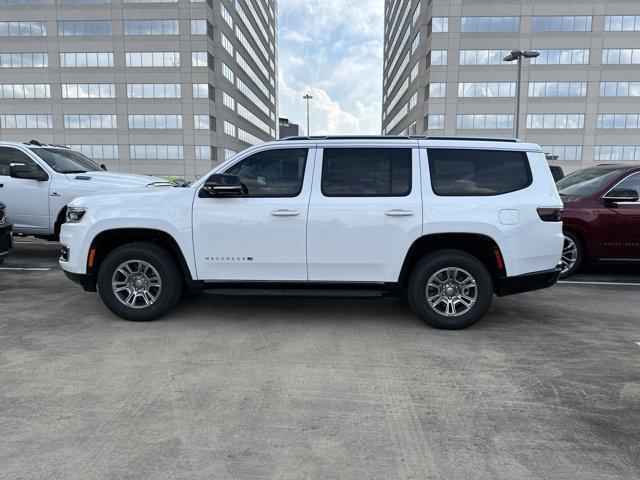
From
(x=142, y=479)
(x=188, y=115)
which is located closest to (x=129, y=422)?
(x=142, y=479)

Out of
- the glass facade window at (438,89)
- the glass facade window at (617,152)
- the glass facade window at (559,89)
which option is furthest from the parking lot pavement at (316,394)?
the glass facade window at (617,152)

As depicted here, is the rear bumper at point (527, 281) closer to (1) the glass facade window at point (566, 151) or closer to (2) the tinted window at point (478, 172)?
(2) the tinted window at point (478, 172)

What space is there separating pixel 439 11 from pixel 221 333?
53048mm

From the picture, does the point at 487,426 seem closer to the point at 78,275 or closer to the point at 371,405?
the point at 371,405

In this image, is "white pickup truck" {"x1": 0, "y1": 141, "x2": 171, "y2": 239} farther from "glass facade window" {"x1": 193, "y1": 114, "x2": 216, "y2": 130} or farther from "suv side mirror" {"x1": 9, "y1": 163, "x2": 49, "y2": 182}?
"glass facade window" {"x1": 193, "y1": 114, "x2": 216, "y2": 130}

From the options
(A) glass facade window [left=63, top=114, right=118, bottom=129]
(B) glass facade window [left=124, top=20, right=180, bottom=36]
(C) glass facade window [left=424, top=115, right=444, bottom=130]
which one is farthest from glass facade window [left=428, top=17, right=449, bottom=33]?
(A) glass facade window [left=63, top=114, right=118, bottom=129]

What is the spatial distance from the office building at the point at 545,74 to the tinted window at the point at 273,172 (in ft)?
156

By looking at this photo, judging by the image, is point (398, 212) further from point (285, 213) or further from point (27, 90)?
point (27, 90)

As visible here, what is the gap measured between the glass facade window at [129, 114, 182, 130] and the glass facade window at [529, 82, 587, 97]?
41313 mm

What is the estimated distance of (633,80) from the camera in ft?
162

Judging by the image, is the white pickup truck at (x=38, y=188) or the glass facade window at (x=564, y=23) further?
the glass facade window at (x=564, y=23)

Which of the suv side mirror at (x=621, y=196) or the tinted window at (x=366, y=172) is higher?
the tinted window at (x=366, y=172)

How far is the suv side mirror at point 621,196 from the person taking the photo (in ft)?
22.2

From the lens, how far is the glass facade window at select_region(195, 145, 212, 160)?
175ft
